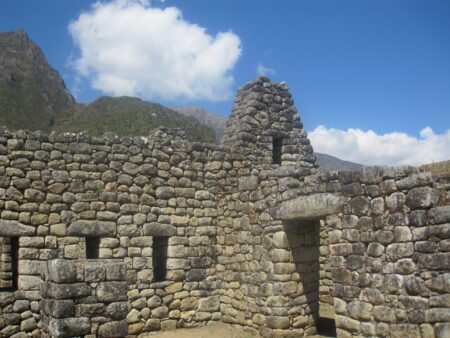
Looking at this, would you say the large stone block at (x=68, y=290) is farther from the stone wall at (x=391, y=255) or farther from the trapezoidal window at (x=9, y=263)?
the stone wall at (x=391, y=255)

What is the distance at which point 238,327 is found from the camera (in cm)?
1055

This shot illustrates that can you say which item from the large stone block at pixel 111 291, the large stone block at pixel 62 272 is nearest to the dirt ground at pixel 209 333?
the large stone block at pixel 111 291

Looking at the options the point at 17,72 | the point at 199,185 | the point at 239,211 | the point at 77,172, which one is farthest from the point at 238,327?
the point at 17,72

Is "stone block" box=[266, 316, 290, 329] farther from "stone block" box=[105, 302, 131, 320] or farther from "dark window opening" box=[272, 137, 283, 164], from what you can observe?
→ "dark window opening" box=[272, 137, 283, 164]

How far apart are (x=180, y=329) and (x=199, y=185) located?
3176 millimetres

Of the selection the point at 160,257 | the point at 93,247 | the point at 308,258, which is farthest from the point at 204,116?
the point at 308,258

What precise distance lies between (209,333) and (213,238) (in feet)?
6.88

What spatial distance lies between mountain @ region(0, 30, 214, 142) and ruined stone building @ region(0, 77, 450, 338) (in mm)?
18890

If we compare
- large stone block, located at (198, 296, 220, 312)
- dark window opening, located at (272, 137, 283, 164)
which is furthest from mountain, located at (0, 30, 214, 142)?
large stone block, located at (198, 296, 220, 312)

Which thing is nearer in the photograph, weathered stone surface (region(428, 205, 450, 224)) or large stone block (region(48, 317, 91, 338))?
large stone block (region(48, 317, 91, 338))

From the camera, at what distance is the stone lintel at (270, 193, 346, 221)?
329 inches

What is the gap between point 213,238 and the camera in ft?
37.2

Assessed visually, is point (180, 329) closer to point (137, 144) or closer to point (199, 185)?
point (199, 185)

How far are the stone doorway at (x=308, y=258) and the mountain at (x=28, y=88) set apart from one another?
29135 millimetres
